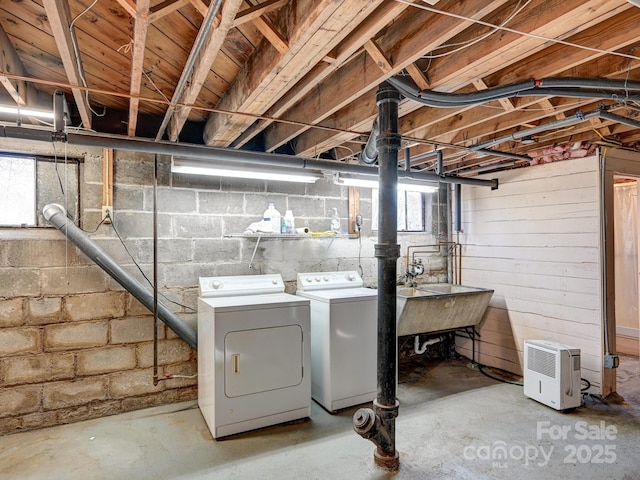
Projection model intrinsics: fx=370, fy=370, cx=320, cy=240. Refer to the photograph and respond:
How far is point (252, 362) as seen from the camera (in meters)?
2.72

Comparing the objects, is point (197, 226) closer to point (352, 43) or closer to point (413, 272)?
point (352, 43)

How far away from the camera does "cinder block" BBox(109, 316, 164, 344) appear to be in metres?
2.98

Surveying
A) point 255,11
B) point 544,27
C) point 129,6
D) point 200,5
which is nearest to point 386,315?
point 544,27

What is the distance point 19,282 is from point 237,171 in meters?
1.79

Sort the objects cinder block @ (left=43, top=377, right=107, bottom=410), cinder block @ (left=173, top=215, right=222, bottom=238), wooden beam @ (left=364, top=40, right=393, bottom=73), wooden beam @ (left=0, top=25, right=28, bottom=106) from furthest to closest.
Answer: cinder block @ (left=173, top=215, right=222, bottom=238) < cinder block @ (left=43, top=377, right=107, bottom=410) < wooden beam @ (left=0, top=25, right=28, bottom=106) < wooden beam @ (left=364, top=40, right=393, bottom=73)

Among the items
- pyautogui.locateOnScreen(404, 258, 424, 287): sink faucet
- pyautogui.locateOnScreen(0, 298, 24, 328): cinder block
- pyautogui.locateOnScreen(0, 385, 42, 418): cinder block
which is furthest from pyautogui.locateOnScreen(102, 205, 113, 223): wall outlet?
pyautogui.locateOnScreen(404, 258, 424, 287): sink faucet

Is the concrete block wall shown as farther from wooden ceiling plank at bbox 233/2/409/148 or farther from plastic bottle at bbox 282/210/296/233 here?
wooden ceiling plank at bbox 233/2/409/148

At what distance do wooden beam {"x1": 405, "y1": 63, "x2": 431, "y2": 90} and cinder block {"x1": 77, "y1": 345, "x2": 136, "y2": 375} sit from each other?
9.46ft

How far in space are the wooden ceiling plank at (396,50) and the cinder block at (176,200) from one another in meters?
1.25

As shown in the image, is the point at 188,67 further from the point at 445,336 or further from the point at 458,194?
the point at 445,336

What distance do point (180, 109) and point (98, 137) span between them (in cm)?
58

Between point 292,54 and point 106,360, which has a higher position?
point 292,54

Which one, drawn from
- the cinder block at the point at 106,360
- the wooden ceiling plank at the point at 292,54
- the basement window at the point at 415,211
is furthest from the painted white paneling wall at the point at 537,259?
the cinder block at the point at 106,360

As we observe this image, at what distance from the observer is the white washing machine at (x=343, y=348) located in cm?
305
